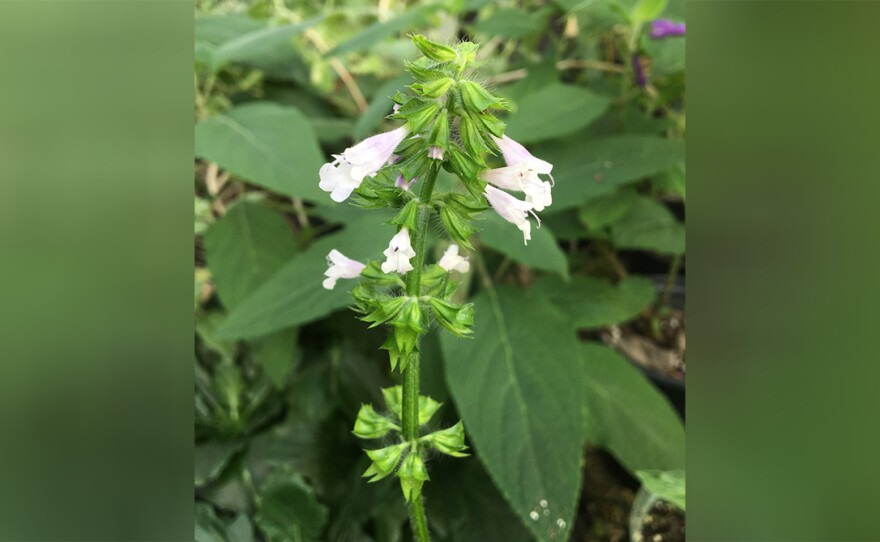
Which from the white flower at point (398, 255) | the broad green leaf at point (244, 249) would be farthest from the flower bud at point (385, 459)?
the broad green leaf at point (244, 249)

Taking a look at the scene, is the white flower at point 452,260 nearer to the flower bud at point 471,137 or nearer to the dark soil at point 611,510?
the flower bud at point 471,137

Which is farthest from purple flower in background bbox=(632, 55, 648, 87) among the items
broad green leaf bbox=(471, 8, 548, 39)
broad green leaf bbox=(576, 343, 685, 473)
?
broad green leaf bbox=(576, 343, 685, 473)

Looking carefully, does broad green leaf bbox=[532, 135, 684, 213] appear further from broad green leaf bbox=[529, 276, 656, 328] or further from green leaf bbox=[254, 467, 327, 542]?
green leaf bbox=[254, 467, 327, 542]

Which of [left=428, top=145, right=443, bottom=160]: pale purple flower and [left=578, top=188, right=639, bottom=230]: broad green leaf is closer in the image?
[left=428, top=145, right=443, bottom=160]: pale purple flower

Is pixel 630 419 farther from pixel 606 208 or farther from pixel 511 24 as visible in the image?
pixel 511 24

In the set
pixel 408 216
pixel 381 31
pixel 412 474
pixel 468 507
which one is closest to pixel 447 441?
pixel 412 474
